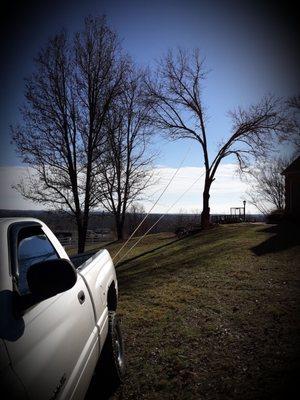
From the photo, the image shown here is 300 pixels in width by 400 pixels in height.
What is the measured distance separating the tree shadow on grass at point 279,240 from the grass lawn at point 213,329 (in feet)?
4.41

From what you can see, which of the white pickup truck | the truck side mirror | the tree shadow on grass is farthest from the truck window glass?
the tree shadow on grass

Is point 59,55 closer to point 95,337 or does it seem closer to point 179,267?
point 179,267

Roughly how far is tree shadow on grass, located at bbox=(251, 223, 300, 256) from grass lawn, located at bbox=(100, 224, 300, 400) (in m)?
1.34

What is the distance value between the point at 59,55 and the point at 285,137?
1644cm

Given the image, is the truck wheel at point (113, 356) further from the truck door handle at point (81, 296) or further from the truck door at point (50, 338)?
the truck door handle at point (81, 296)

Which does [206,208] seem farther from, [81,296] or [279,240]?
[81,296]

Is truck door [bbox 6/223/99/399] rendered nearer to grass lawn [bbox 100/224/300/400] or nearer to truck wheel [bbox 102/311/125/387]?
truck wheel [bbox 102/311/125/387]

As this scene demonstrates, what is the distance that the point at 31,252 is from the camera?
2.83 metres

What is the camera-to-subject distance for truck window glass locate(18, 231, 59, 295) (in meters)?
2.43

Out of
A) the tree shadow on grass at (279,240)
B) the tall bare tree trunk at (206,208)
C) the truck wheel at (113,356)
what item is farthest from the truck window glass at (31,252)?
the tall bare tree trunk at (206,208)

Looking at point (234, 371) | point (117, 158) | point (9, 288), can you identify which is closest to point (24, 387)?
point (9, 288)

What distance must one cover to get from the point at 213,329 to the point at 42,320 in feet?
14.9

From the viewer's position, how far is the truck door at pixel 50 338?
168 centimetres

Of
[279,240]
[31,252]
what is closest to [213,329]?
[31,252]
